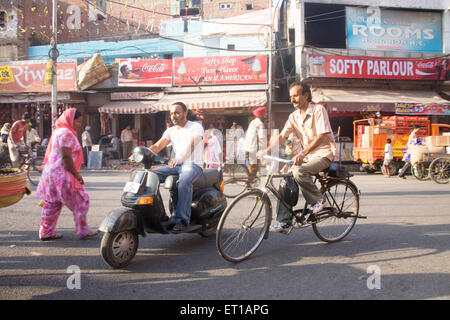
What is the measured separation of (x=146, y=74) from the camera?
17625 mm

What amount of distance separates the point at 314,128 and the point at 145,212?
210 cm

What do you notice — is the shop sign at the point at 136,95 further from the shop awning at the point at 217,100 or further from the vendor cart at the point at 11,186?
the vendor cart at the point at 11,186

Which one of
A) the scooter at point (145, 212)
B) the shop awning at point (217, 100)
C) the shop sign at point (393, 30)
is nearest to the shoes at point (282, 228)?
the scooter at point (145, 212)

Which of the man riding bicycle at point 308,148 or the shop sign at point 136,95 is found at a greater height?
the shop sign at point 136,95

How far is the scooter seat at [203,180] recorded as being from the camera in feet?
12.7

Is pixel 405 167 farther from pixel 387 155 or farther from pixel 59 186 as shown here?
pixel 59 186

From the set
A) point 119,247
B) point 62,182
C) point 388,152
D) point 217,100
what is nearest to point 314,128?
point 119,247

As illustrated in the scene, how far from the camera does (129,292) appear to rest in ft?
9.58

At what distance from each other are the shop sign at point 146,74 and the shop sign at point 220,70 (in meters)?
0.46

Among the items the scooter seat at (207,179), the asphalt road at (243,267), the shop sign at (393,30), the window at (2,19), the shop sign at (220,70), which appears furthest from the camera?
the window at (2,19)

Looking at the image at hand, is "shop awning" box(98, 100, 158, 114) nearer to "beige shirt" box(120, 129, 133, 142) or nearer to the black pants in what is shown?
"beige shirt" box(120, 129, 133, 142)

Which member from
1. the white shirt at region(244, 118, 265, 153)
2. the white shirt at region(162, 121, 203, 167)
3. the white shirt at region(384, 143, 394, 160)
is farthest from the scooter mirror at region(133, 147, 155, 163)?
the white shirt at region(384, 143, 394, 160)

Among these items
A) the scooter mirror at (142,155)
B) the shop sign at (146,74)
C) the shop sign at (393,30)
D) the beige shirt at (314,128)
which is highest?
the shop sign at (393,30)
